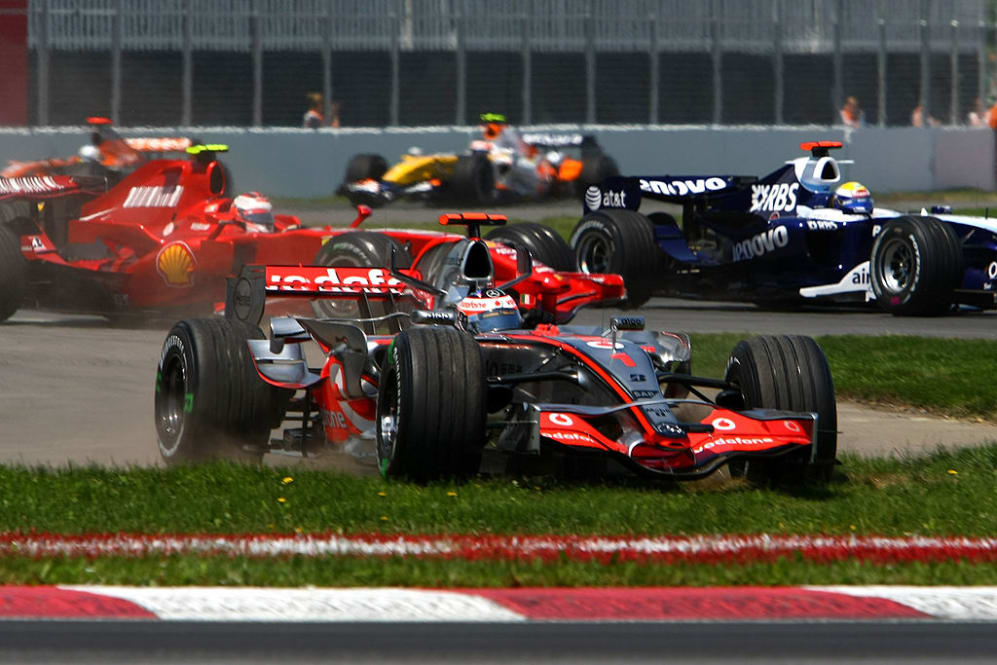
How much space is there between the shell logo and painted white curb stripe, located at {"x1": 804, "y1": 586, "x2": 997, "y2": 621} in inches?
410

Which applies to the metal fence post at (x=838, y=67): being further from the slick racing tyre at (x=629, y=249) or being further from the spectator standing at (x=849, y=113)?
the slick racing tyre at (x=629, y=249)

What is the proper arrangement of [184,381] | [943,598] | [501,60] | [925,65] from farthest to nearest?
[925,65] < [501,60] < [184,381] < [943,598]

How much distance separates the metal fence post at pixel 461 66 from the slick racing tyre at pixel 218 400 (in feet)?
77.1

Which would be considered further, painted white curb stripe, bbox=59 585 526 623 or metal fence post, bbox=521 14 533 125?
metal fence post, bbox=521 14 533 125

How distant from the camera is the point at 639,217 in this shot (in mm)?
17812

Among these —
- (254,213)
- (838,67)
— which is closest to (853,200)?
(254,213)

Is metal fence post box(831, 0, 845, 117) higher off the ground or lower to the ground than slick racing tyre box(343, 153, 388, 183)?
higher

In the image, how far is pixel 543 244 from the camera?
16.0 m

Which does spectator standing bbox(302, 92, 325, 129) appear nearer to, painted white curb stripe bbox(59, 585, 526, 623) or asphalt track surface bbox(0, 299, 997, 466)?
asphalt track surface bbox(0, 299, 997, 466)

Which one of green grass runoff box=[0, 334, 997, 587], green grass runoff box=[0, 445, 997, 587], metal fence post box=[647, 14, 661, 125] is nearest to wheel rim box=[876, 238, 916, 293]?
green grass runoff box=[0, 334, 997, 587]

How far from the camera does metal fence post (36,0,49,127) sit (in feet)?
96.5

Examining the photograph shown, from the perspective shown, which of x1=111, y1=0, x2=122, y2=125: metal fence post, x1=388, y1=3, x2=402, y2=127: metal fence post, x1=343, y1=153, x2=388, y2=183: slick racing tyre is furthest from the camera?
x1=388, y1=3, x2=402, y2=127: metal fence post

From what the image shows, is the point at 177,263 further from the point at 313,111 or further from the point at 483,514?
the point at 313,111

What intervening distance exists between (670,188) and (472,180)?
40.8ft
